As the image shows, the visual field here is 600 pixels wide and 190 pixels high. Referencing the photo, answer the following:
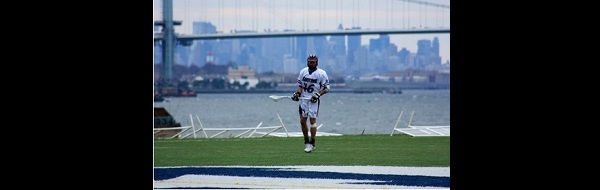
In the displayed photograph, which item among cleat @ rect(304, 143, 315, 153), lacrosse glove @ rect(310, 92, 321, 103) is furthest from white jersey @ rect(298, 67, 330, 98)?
cleat @ rect(304, 143, 315, 153)

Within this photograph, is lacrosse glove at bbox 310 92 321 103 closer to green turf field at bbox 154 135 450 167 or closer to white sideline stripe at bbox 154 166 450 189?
green turf field at bbox 154 135 450 167

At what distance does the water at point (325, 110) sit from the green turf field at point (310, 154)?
23067 millimetres

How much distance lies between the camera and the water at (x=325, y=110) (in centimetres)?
3594

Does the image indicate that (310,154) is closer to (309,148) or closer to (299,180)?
(309,148)

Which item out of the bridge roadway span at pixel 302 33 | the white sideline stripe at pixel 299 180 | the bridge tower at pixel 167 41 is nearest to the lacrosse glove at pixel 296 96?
the white sideline stripe at pixel 299 180

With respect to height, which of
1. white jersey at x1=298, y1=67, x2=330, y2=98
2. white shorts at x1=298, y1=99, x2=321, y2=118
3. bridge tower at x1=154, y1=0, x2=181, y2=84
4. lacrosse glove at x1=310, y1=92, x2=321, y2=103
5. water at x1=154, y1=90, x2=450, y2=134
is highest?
bridge tower at x1=154, y1=0, x2=181, y2=84

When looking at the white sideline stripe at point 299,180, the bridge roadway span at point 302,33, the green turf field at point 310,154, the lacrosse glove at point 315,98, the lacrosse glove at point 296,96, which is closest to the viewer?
the white sideline stripe at point 299,180

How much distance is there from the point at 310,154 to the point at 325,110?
3801cm

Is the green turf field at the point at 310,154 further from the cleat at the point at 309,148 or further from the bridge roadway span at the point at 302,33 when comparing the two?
the bridge roadway span at the point at 302,33

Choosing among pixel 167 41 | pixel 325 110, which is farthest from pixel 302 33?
pixel 325 110

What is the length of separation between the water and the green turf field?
2307 centimetres

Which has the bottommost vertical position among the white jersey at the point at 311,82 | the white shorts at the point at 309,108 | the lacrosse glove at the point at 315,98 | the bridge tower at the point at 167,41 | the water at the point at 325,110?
the water at the point at 325,110

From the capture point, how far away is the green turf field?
7.40 meters
